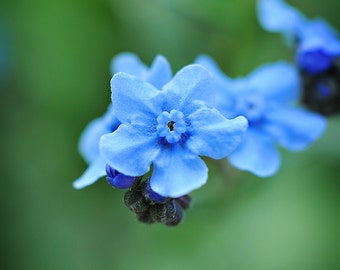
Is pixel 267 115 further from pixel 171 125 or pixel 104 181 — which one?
pixel 104 181

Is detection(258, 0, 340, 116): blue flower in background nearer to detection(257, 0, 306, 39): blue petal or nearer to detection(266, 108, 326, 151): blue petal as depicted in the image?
detection(257, 0, 306, 39): blue petal

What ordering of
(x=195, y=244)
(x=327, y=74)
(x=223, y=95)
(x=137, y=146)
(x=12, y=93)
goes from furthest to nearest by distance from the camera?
(x=12, y=93) → (x=195, y=244) → (x=327, y=74) → (x=223, y=95) → (x=137, y=146)

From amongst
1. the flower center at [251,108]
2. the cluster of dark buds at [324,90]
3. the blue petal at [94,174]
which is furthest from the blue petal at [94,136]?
the cluster of dark buds at [324,90]

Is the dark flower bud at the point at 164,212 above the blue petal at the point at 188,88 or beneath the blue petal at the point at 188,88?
beneath

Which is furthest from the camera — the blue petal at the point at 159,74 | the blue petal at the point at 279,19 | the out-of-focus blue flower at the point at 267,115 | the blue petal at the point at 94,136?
the blue petal at the point at 279,19

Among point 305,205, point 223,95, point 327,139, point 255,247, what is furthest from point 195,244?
point 223,95

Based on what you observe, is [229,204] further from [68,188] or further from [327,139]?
[68,188]

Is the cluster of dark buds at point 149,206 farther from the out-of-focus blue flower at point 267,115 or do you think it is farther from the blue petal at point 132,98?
the out-of-focus blue flower at point 267,115

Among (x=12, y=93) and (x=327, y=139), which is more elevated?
(x=327, y=139)
